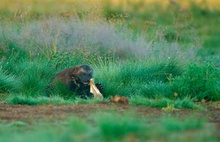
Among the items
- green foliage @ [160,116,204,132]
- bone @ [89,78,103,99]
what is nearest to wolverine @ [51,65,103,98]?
bone @ [89,78,103,99]

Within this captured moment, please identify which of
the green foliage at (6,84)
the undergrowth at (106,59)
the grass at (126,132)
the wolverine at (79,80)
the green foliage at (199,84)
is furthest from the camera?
the green foliage at (6,84)

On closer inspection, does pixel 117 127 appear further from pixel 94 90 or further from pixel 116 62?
pixel 116 62

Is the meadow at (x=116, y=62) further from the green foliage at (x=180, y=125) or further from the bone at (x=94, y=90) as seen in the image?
the bone at (x=94, y=90)

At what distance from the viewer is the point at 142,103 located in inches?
356

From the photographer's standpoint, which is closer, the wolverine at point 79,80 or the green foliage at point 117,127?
the green foliage at point 117,127

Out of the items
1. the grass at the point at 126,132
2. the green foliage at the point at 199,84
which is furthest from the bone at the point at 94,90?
the grass at the point at 126,132

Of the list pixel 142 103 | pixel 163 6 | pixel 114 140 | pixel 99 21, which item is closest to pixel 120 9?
pixel 163 6

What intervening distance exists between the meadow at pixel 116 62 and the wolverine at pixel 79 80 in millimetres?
187

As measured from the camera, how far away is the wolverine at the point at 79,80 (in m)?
10.8

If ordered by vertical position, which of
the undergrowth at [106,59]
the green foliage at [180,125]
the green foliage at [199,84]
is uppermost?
the green foliage at [180,125]

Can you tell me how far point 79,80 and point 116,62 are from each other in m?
3.48

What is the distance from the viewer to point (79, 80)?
10.9 meters

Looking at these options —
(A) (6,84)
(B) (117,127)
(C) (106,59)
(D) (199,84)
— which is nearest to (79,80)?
(A) (6,84)

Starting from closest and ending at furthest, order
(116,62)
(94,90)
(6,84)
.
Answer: (94,90) < (6,84) < (116,62)
